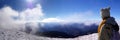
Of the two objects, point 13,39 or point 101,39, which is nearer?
point 101,39

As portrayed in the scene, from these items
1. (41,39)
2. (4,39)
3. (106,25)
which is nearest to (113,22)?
(106,25)

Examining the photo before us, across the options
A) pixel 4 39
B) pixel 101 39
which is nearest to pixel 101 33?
pixel 101 39

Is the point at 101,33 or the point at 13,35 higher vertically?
the point at 13,35

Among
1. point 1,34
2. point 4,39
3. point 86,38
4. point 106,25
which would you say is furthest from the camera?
point 86,38

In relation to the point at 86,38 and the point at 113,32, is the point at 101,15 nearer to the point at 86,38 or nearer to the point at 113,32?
the point at 113,32

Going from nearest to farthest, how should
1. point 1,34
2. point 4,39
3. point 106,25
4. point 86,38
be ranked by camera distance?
point 106,25, point 4,39, point 1,34, point 86,38

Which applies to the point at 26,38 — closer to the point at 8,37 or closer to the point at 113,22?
the point at 8,37

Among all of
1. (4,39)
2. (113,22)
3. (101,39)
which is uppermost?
(4,39)
